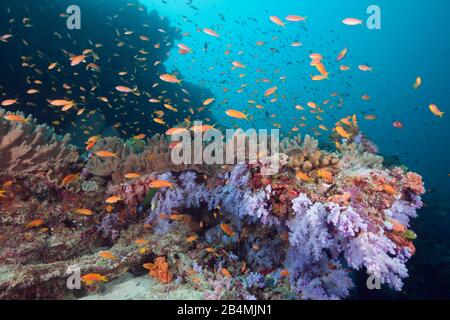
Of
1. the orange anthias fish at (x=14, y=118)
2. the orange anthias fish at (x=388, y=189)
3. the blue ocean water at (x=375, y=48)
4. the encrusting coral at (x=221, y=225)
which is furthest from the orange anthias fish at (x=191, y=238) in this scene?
the blue ocean water at (x=375, y=48)

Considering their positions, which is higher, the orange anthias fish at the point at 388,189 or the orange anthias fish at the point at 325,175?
the orange anthias fish at the point at 325,175

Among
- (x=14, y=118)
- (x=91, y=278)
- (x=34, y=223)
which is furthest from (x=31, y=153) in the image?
(x=91, y=278)

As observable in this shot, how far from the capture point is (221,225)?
14.3 ft

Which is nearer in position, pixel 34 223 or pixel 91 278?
pixel 91 278

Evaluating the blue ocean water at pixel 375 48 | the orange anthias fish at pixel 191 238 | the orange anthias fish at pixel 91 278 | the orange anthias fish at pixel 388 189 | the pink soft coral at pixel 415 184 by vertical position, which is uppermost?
the blue ocean water at pixel 375 48

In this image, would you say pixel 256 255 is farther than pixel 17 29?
No

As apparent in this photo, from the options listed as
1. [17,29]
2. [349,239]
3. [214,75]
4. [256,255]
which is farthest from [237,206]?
[214,75]

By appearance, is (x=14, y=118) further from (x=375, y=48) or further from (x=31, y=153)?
(x=375, y=48)

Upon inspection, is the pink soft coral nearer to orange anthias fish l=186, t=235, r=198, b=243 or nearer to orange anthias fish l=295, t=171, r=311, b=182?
orange anthias fish l=295, t=171, r=311, b=182

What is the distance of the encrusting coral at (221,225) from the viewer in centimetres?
364

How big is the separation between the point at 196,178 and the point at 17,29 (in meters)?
15.6

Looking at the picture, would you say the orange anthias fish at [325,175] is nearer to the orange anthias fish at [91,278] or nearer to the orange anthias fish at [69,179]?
the orange anthias fish at [91,278]
